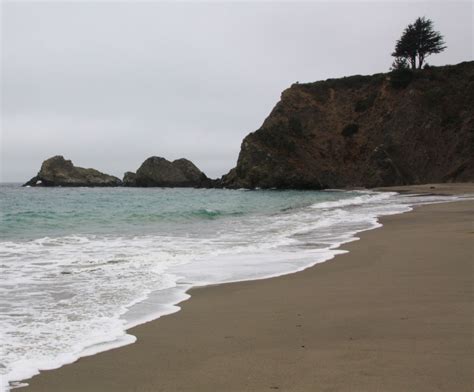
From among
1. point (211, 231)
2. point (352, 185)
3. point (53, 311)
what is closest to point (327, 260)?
point (53, 311)

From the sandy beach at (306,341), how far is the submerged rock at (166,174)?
265ft

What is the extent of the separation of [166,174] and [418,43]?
49.3 m

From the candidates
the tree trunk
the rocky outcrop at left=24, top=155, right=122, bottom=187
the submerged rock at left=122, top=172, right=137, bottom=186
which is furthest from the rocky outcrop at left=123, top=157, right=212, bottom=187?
the tree trunk

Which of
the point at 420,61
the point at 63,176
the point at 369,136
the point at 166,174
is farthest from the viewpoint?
the point at 63,176

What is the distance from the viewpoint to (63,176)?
93500mm

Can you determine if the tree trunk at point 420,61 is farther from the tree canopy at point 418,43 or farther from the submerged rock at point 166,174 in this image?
the submerged rock at point 166,174

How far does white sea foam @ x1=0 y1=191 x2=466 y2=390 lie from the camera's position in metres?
3.82

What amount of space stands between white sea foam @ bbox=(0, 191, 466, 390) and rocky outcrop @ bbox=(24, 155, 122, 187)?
86491mm

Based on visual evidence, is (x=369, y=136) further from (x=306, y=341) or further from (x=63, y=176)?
(x=63, y=176)

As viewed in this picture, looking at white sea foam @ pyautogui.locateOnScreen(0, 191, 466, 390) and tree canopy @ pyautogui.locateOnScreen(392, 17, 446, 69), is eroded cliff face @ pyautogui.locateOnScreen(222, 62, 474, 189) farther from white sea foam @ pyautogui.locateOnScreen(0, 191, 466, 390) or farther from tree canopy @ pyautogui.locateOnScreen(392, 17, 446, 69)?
white sea foam @ pyautogui.locateOnScreen(0, 191, 466, 390)

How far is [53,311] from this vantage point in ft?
15.9

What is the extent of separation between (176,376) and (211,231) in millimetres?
11334

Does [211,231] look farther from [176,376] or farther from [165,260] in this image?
[176,376]

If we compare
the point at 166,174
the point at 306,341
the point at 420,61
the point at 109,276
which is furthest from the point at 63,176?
the point at 306,341
